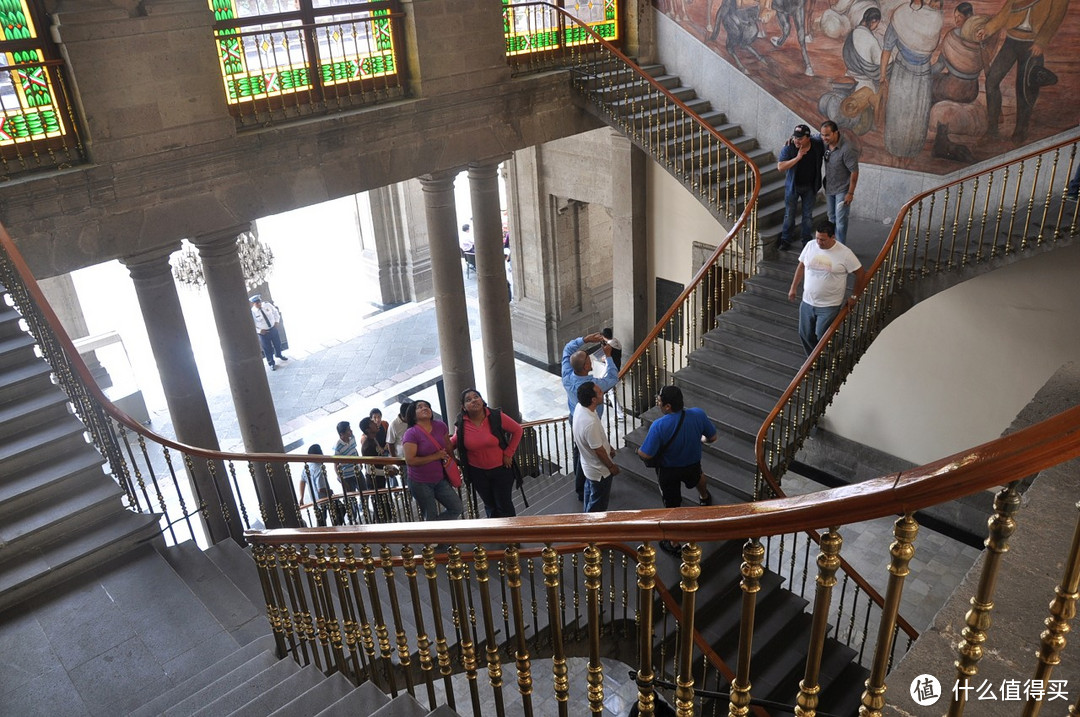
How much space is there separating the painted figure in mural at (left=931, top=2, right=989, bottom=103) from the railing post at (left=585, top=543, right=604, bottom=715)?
8.29 meters

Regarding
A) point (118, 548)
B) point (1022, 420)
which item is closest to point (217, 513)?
point (118, 548)

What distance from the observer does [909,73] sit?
29.5 feet

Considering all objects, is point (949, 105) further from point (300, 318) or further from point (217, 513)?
point (300, 318)

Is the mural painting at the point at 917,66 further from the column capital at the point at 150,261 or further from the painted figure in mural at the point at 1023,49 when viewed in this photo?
the column capital at the point at 150,261

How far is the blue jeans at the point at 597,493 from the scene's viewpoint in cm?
636

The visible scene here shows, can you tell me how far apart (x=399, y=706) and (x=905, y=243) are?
6.27 m

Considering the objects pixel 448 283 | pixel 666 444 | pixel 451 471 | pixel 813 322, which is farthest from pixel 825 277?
pixel 448 283

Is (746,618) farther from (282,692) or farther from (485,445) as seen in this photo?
(485,445)

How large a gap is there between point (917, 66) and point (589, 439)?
6049mm

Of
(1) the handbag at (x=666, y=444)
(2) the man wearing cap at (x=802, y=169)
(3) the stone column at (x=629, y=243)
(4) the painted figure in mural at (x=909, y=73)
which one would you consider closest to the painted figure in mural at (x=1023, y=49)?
(4) the painted figure in mural at (x=909, y=73)

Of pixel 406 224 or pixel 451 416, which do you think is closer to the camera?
pixel 451 416

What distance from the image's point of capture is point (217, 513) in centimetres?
809

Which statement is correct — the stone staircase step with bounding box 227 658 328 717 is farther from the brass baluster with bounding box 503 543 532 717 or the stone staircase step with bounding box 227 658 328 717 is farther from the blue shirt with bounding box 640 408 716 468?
the blue shirt with bounding box 640 408 716 468

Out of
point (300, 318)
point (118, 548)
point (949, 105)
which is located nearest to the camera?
point (118, 548)
